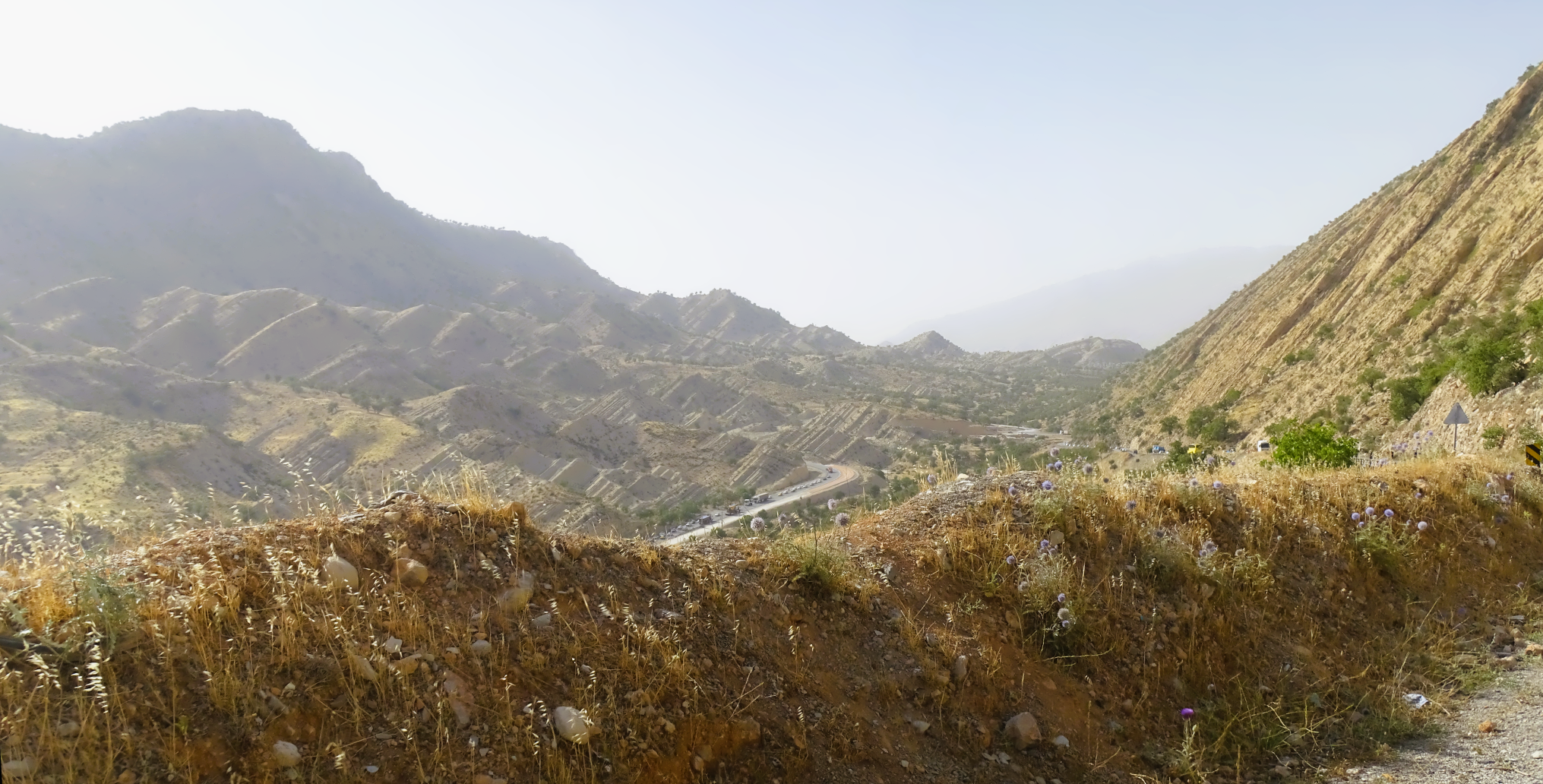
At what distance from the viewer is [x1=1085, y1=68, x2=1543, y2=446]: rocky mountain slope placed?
2083cm

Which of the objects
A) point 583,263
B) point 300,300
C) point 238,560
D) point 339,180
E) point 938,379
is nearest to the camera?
point 238,560

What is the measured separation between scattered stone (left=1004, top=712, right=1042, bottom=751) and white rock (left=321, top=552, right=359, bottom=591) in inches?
132

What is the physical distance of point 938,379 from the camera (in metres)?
103

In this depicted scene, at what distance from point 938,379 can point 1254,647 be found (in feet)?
329

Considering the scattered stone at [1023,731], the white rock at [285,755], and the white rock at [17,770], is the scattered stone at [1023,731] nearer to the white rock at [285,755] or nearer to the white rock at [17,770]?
the white rock at [285,755]

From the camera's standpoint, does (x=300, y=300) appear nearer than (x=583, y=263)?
Yes

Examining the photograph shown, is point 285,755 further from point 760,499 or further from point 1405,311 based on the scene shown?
point 760,499

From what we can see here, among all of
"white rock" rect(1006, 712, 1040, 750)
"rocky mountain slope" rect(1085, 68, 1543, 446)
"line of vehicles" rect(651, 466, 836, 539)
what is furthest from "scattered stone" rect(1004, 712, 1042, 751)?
"line of vehicles" rect(651, 466, 836, 539)

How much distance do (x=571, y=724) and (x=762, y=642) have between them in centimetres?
114

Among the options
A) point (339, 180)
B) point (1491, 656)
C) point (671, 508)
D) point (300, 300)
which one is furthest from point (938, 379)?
point (339, 180)

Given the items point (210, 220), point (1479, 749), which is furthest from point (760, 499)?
point (210, 220)

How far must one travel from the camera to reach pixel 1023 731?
405 centimetres

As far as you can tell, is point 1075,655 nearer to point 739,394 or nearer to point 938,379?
point 739,394

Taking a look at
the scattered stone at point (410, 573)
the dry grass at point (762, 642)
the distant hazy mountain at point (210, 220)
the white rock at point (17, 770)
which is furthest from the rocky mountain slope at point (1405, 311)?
the distant hazy mountain at point (210, 220)
